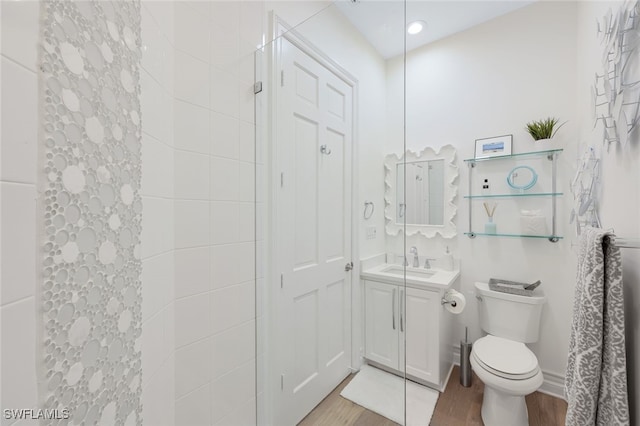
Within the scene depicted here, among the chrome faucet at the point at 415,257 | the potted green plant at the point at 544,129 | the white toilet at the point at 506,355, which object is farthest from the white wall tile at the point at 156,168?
the potted green plant at the point at 544,129

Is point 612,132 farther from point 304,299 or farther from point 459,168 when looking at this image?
point 304,299

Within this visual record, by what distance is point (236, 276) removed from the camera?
1.14m

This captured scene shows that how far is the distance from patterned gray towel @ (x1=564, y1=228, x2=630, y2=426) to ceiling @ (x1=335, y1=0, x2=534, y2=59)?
1.11m

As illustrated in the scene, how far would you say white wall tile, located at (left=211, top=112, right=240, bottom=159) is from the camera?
3.47 ft

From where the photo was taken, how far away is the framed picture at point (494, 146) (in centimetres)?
202

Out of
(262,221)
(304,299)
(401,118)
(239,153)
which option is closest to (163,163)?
(239,153)

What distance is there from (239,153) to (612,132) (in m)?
1.51

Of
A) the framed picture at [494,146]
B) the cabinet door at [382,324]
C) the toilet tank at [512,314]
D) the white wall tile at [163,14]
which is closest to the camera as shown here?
the white wall tile at [163,14]

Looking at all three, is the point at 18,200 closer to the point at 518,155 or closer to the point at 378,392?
the point at 378,392

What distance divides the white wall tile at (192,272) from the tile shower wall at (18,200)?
0.51 metres

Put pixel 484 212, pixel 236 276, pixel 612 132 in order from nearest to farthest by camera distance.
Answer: pixel 612 132 → pixel 236 276 → pixel 484 212

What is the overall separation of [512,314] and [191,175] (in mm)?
2270

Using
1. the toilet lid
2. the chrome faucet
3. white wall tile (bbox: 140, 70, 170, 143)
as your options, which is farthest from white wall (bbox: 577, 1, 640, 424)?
white wall tile (bbox: 140, 70, 170, 143)

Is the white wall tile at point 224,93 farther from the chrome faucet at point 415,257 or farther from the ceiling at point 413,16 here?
the chrome faucet at point 415,257
